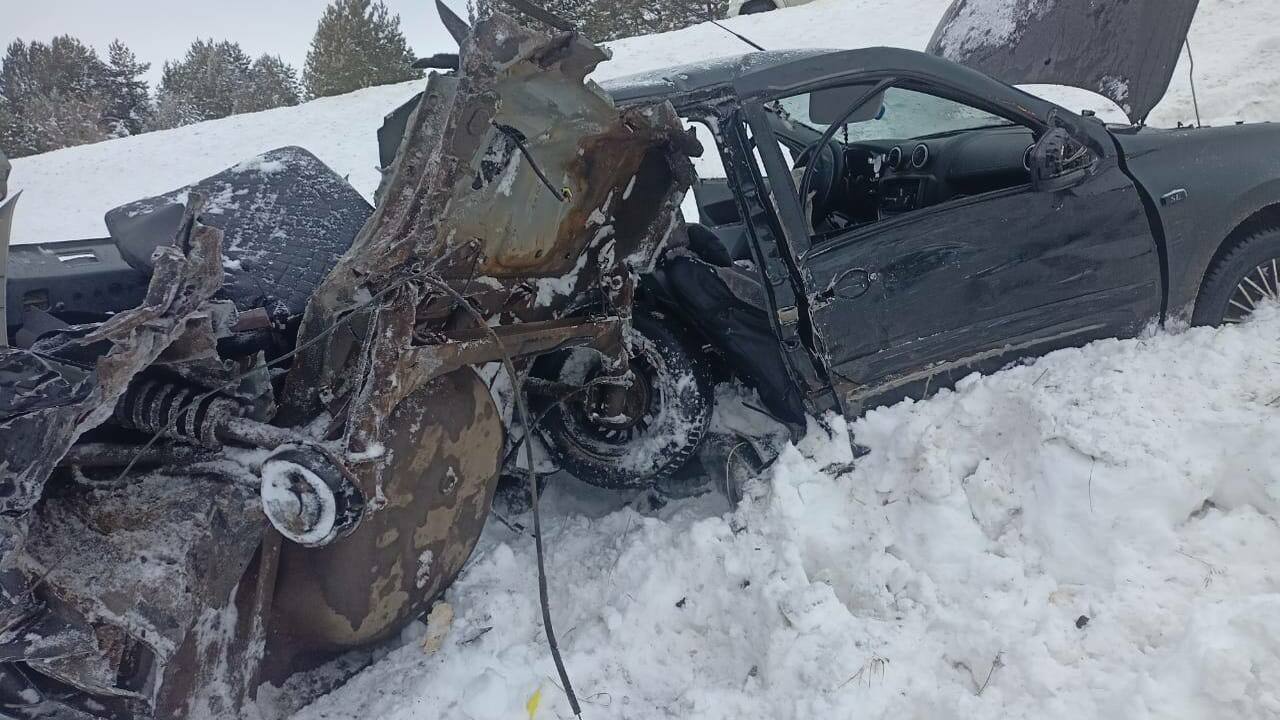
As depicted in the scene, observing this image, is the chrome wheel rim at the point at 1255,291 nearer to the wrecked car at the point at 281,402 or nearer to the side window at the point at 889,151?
the side window at the point at 889,151

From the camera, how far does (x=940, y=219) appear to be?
3.18 m

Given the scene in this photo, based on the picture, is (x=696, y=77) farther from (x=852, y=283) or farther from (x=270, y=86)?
(x=270, y=86)

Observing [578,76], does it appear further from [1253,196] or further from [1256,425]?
[1253,196]

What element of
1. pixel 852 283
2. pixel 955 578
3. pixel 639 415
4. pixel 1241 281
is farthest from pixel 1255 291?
pixel 639 415

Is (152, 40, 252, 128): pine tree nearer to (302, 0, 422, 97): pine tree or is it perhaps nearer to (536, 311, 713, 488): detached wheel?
(302, 0, 422, 97): pine tree

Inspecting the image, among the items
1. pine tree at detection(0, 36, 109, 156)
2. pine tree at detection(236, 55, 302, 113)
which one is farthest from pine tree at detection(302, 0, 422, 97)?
pine tree at detection(0, 36, 109, 156)

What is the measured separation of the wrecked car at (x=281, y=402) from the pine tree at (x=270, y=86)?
29607 millimetres

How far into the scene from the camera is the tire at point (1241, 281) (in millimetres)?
3664

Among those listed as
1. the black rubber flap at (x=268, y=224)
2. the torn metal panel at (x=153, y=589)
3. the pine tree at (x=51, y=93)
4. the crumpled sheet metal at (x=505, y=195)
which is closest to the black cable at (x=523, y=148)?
the crumpled sheet metal at (x=505, y=195)

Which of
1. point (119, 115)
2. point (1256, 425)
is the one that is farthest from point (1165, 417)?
point (119, 115)

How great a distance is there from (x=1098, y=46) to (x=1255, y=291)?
5.41ft

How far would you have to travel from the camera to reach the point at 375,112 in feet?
54.4

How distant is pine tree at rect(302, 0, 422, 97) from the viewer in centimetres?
2331

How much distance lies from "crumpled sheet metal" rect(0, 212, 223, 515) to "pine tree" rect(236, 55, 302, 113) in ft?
98.5
